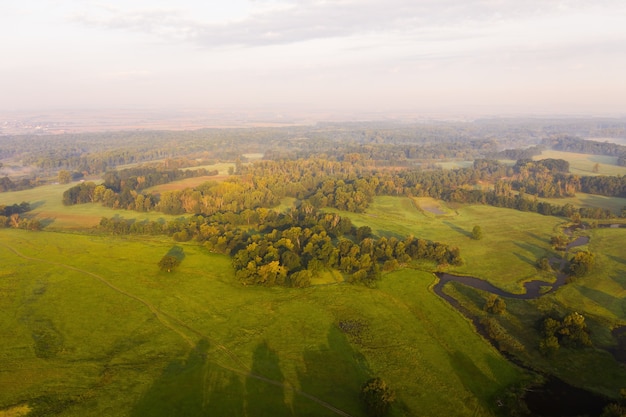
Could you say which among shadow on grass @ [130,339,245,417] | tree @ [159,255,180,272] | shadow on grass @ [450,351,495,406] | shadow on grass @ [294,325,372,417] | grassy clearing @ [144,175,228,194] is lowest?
shadow on grass @ [450,351,495,406]

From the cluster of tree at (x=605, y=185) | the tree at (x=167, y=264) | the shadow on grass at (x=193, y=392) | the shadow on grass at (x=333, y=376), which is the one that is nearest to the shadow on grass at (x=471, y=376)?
the shadow on grass at (x=333, y=376)

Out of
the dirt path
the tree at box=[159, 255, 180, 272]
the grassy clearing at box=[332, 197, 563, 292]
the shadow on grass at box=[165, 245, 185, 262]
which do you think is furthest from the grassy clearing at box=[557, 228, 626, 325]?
the shadow on grass at box=[165, 245, 185, 262]

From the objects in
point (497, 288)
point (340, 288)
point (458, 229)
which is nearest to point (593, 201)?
point (458, 229)

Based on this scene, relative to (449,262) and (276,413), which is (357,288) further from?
(276,413)

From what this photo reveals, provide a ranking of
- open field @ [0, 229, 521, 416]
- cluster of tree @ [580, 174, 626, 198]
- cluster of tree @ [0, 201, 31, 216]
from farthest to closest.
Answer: cluster of tree @ [580, 174, 626, 198], cluster of tree @ [0, 201, 31, 216], open field @ [0, 229, 521, 416]

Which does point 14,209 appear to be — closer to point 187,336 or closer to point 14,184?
point 14,184

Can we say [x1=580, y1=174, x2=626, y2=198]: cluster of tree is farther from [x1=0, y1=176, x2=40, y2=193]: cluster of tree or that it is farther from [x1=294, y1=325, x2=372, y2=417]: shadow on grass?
[x1=0, y1=176, x2=40, y2=193]: cluster of tree

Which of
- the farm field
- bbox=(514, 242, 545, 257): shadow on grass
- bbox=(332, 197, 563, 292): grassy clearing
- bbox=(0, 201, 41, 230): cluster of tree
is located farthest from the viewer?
the farm field
